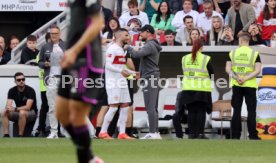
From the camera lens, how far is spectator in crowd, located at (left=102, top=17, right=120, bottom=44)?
21.4 m

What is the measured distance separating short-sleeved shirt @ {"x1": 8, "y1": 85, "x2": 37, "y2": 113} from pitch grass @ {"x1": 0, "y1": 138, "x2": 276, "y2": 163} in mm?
2980

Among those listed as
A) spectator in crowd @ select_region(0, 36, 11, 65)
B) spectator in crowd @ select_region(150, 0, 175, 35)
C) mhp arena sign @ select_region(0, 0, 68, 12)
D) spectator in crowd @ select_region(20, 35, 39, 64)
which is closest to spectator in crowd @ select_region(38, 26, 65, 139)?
spectator in crowd @ select_region(20, 35, 39, 64)

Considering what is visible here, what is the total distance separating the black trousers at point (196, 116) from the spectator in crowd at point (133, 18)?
3928 millimetres

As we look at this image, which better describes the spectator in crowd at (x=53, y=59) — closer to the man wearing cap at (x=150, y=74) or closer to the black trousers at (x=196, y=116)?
the man wearing cap at (x=150, y=74)

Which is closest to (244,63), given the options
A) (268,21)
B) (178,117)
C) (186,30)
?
(178,117)

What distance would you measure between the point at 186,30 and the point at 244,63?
3488mm

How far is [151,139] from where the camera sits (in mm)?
18969

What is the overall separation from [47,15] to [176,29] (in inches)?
241

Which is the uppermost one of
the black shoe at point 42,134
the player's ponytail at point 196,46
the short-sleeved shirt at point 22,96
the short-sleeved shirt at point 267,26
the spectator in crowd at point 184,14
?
the spectator in crowd at point 184,14

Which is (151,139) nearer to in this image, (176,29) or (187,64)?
(187,64)

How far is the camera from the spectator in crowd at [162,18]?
23.0 metres

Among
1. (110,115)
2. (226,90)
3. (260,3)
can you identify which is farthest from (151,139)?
(260,3)

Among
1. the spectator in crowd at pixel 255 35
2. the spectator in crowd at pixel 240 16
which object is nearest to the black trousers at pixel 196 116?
the spectator in crowd at pixel 255 35

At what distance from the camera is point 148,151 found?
49.5 feet
